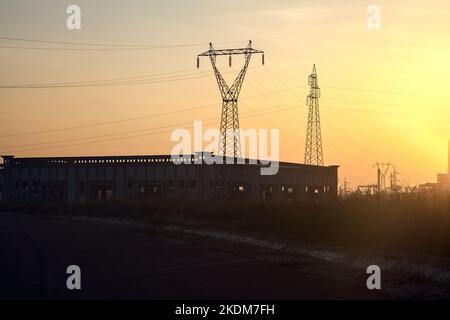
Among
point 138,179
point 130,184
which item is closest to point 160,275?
point 138,179

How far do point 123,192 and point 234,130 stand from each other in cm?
4269

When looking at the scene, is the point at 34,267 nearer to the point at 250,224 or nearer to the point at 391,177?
the point at 250,224

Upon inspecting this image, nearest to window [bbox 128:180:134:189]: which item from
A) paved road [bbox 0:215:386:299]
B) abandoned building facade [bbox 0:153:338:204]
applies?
abandoned building facade [bbox 0:153:338:204]

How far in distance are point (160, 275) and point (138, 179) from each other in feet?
259

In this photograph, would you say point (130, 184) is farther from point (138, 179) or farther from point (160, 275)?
point (160, 275)

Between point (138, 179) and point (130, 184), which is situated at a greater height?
point (138, 179)

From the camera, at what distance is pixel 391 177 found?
334 feet

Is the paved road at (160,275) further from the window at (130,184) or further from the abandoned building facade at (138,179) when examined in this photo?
the window at (130,184)

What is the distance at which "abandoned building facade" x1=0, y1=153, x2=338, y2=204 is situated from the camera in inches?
3489

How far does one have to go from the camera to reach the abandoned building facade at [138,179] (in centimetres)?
8862

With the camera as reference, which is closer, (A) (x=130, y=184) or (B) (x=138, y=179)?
(B) (x=138, y=179)

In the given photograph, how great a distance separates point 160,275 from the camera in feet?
57.9

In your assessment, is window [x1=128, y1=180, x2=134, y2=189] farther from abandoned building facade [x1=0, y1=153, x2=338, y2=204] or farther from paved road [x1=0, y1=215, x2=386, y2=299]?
paved road [x1=0, y1=215, x2=386, y2=299]

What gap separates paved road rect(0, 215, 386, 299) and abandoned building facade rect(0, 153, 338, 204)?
5649 centimetres
